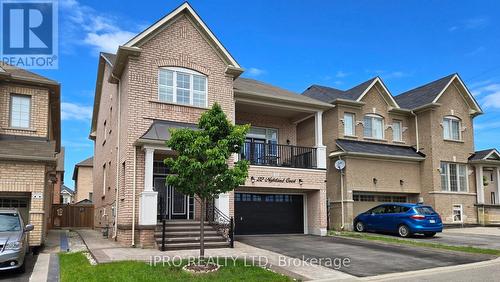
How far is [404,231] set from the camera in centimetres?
1941

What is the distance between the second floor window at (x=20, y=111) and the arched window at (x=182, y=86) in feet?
16.8

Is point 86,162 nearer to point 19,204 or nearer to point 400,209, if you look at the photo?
point 19,204

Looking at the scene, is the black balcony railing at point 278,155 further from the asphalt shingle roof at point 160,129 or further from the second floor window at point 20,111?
the second floor window at point 20,111

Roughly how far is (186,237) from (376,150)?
1314cm

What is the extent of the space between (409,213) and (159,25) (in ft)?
43.3

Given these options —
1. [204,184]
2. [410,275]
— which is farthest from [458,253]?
[204,184]

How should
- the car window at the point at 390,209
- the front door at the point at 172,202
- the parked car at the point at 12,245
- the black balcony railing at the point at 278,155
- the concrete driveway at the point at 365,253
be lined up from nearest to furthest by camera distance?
the parked car at the point at 12,245 < the concrete driveway at the point at 365,253 < the front door at the point at 172,202 < the black balcony railing at the point at 278,155 < the car window at the point at 390,209

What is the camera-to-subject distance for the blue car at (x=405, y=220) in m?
19.0

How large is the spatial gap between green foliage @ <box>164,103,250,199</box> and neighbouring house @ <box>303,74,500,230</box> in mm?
12453

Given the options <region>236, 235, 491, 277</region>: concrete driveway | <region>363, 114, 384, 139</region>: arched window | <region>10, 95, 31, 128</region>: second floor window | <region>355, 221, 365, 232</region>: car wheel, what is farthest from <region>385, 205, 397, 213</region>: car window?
<region>10, 95, 31, 128</region>: second floor window

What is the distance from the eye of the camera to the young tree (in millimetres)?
10859

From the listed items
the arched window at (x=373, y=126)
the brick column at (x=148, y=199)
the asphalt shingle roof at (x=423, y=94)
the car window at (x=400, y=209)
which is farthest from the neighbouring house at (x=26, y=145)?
the asphalt shingle roof at (x=423, y=94)

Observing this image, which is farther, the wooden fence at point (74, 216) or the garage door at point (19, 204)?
the wooden fence at point (74, 216)

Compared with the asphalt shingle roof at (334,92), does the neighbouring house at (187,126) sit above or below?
below
